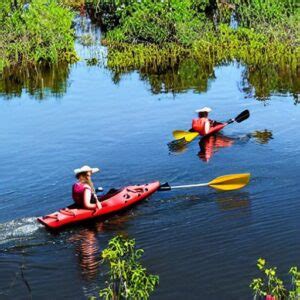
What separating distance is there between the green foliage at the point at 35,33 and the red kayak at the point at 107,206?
19.1 m

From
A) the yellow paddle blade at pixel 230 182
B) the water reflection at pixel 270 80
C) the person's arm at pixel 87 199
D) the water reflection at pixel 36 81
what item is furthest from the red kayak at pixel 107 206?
the water reflection at pixel 36 81

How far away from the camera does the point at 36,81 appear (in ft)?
93.0

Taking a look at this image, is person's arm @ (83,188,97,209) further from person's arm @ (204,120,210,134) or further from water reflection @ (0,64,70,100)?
water reflection @ (0,64,70,100)

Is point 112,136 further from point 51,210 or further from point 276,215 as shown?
point 276,215

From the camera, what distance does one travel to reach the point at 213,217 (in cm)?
1265

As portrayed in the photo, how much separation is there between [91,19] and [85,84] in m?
14.8

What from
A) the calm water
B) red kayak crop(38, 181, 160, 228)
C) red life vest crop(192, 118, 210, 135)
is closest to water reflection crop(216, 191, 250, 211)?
the calm water

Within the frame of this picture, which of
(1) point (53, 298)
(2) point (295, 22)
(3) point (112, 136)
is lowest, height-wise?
(1) point (53, 298)

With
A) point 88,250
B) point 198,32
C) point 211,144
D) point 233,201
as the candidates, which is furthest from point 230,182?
point 198,32

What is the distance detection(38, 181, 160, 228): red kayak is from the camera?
12.3 m

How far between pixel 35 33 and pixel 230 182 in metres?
20.5

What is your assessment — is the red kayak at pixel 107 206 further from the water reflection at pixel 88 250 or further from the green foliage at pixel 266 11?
the green foliage at pixel 266 11

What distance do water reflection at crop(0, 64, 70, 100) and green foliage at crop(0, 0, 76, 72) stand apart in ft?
2.26

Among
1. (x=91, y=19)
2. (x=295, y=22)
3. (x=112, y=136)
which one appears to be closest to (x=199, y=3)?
(x=295, y=22)
